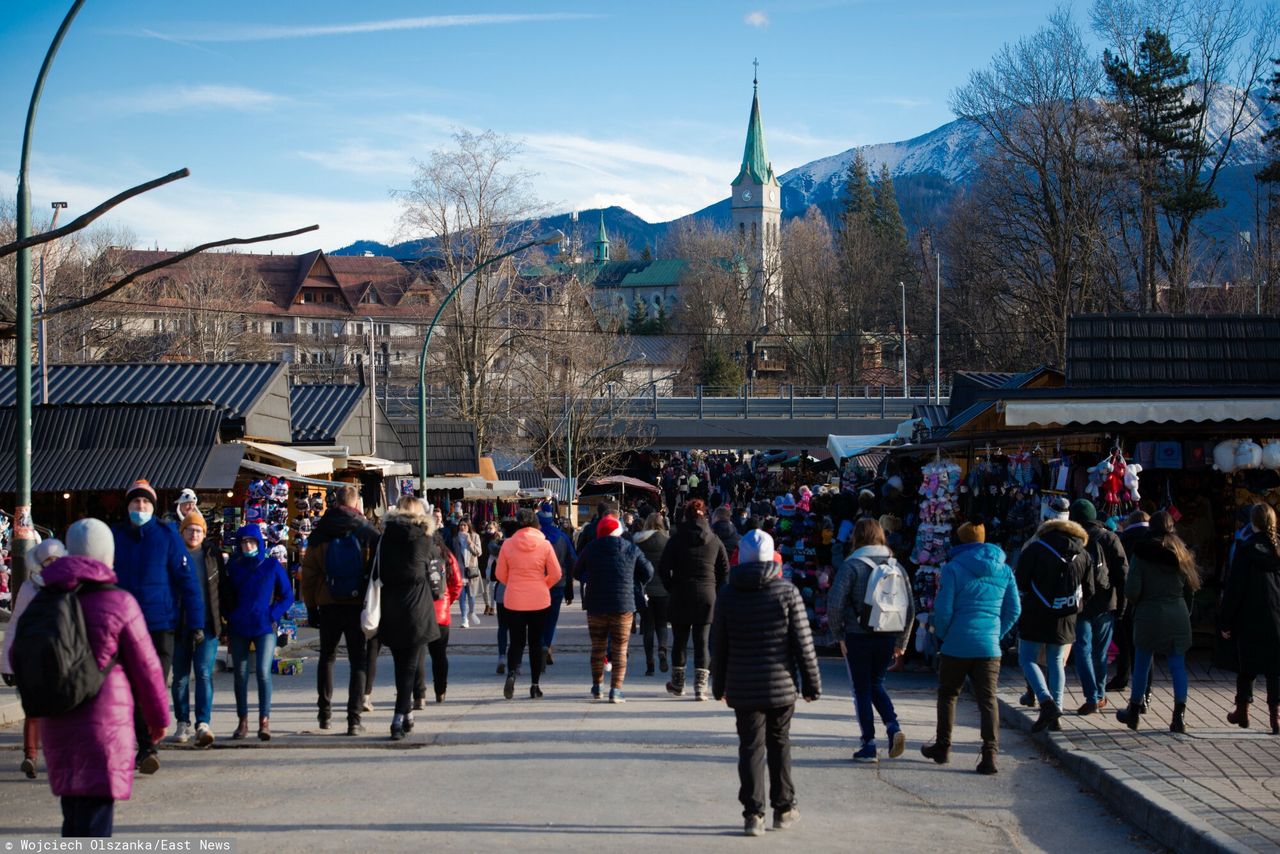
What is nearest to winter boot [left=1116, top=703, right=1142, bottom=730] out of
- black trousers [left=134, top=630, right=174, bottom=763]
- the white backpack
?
the white backpack

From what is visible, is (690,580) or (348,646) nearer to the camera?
(348,646)

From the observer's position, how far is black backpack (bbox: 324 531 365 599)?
10.1 meters

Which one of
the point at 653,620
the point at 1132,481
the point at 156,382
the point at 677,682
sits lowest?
the point at 677,682

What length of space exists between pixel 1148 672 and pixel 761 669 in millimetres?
4425

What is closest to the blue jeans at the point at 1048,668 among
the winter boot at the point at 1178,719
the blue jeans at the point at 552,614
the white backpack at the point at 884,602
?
the winter boot at the point at 1178,719

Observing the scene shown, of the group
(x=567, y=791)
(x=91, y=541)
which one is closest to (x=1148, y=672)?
(x=567, y=791)

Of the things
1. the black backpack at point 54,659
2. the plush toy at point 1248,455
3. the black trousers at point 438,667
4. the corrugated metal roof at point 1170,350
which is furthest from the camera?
the corrugated metal roof at point 1170,350

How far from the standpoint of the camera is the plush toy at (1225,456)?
46.3 feet

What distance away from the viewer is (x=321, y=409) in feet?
91.8

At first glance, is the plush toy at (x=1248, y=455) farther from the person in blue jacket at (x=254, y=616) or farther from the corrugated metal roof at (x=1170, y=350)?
the person in blue jacket at (x=254, y=616)

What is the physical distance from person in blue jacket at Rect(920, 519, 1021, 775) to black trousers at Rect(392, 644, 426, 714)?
3.86 metres

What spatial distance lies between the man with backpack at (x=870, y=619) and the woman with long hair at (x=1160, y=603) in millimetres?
2150

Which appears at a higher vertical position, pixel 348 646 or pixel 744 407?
pixel 744 407

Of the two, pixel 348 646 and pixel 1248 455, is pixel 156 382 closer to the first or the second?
pixel 348 646
